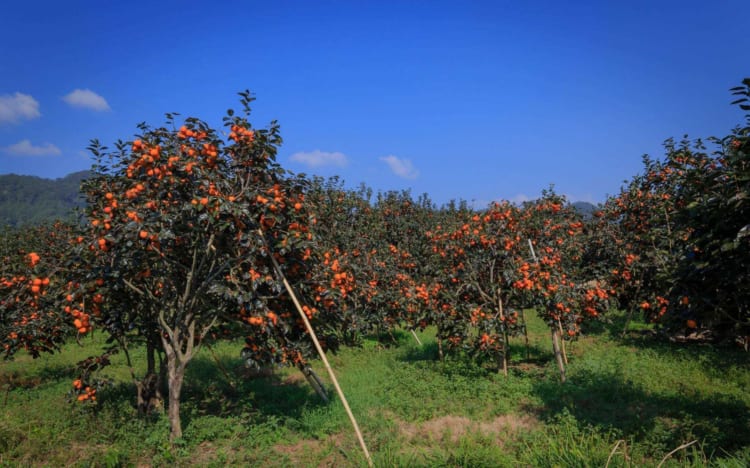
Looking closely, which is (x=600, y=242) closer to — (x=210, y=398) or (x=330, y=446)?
(x=330, y=446)

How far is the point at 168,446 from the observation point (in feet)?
17.5

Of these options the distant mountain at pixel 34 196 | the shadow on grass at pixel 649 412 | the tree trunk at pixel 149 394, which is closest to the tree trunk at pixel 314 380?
the tree trunk at pixel 149 394

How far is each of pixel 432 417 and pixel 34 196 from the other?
160m

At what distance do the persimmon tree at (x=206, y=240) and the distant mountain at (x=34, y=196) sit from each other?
125m

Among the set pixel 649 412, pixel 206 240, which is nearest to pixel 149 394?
pixel 206 240

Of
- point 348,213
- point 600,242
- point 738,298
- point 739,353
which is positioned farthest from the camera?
point 348,213

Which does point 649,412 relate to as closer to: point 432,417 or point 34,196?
point 432,417

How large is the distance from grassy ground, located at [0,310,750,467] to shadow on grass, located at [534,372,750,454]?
0.02 metres

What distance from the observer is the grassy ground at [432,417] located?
16.1 feet

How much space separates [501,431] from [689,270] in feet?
10.2

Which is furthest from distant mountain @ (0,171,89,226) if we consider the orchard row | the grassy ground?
the orchard row

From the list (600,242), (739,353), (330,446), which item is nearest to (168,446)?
(330,446)

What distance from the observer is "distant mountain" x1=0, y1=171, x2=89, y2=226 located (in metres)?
112

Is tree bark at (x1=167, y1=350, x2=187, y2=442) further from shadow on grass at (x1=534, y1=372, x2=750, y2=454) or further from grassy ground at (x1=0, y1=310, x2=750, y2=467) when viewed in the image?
shadow on grass at (x1=534, y1=372, x2=750, y2=454)
